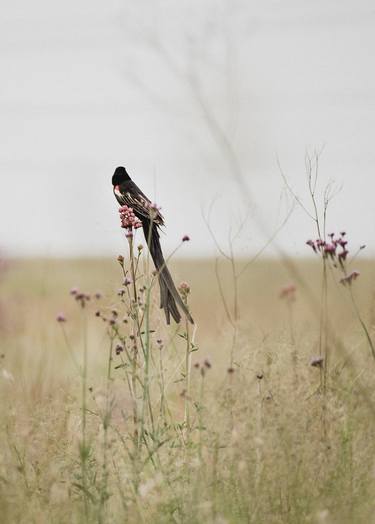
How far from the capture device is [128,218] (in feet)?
7.63

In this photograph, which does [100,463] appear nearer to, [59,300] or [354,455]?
[354,455]

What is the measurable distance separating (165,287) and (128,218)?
0.77ft

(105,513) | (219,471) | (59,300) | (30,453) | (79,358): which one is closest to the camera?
(105,513)

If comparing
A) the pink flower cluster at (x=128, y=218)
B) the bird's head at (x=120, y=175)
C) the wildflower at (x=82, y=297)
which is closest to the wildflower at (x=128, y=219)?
the pink flower cluster at (x=128, y=218)

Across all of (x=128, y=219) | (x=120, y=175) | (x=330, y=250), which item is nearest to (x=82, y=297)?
(x=128, y=219)

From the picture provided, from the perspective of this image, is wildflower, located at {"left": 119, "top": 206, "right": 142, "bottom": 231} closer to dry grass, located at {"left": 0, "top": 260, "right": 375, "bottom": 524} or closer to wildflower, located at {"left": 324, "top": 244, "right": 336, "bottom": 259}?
dry grass, located at {"left": 0, "top": 260, "right": 375, "bottom": 524}

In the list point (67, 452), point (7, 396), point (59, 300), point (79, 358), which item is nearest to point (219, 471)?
point (67, 452)

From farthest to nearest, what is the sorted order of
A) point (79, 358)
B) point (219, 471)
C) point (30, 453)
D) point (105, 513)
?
point (79, 358) < point (30, 453) < point (219, 471) < point (105, 513)

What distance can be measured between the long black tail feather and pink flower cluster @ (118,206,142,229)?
0.05 meters

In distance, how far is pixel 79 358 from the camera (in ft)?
22.0

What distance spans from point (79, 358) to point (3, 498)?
179 inches

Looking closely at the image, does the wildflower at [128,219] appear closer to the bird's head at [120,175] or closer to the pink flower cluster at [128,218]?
the pink flower cluster at [128,218]

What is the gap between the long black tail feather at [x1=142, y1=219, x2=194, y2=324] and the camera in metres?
2.38

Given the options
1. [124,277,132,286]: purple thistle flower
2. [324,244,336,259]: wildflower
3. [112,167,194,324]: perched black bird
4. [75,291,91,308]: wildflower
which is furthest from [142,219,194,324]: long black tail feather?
[324,244,336,259]: wildflower
